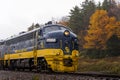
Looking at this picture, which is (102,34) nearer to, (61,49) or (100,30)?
(100,30)

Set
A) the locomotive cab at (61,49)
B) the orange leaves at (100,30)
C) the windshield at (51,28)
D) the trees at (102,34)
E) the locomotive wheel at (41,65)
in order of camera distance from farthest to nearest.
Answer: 1. the orange leaves at (100,30)
2. the trees at (102,34)
3. the windshield at (51,28)
4. the locomotive wheel at (41,65)
5. the locomotive cab at (61,49)

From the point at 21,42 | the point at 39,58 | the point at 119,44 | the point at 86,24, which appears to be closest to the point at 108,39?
the point at 119,44

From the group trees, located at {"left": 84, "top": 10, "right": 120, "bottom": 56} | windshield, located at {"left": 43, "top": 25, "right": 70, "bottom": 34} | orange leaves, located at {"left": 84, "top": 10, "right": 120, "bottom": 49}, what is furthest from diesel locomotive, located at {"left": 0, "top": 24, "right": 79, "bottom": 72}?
orange leaves, located at {"left": 84, "top": 10, "right": 120, "bottom": 49}

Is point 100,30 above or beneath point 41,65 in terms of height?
above

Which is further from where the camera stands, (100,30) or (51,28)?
(100,30)

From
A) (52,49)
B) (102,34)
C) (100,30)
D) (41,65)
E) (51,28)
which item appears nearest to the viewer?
(52,49)

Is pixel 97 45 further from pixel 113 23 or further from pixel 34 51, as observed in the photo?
pixel 34 51

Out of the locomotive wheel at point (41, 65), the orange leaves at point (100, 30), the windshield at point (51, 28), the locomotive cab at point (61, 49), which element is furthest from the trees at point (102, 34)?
the locomotive cab at point (61, 49)

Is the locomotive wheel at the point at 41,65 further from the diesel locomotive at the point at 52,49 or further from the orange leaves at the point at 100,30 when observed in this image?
the orange leaves at the point at 100,30

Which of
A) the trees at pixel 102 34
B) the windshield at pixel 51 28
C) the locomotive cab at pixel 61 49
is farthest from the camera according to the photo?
the trees at pixel 102 34

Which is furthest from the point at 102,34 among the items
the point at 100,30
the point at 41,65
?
the point at 41,65

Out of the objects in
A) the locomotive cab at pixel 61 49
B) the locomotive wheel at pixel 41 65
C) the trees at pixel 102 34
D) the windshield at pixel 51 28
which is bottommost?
the locomotive wheel at pixel 41 65

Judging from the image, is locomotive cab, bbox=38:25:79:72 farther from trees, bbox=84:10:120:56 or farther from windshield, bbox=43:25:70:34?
trees, bbox=84:10:120:56

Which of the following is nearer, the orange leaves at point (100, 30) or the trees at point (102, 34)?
the trees at point (102, 34)
